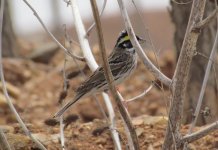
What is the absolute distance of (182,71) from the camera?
20.0 feet

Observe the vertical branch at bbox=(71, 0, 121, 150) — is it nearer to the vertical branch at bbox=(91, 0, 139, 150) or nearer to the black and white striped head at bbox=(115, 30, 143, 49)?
the black and white striped head at bbox=(115, 30, 143, 49)

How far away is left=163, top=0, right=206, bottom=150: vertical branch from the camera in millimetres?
5953

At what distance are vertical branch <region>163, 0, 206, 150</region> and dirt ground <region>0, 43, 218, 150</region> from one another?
0.12 metres

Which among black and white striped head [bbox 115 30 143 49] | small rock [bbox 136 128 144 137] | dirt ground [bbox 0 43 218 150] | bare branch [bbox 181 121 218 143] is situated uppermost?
black and white striped head [bbox 115 30 143 49]

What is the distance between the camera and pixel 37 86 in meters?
13.0

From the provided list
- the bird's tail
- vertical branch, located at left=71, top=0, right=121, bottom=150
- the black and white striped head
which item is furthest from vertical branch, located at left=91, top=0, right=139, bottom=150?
the black and white striped head

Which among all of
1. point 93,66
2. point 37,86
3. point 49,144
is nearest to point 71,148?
point 49,144

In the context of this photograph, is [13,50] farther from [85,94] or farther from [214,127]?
[214,127]

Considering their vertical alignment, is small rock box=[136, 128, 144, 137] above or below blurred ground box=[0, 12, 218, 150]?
below

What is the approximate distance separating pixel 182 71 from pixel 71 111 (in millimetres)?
5085

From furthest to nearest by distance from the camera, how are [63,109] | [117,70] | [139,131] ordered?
[117,70] < [139,131] < [63,109]

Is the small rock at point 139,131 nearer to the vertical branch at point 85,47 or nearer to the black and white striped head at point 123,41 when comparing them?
the vertical branch at point 85,47

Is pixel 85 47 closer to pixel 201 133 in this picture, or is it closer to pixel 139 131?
pixel 139 131

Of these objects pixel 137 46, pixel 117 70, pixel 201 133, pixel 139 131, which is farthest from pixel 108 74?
pixel 117 70
